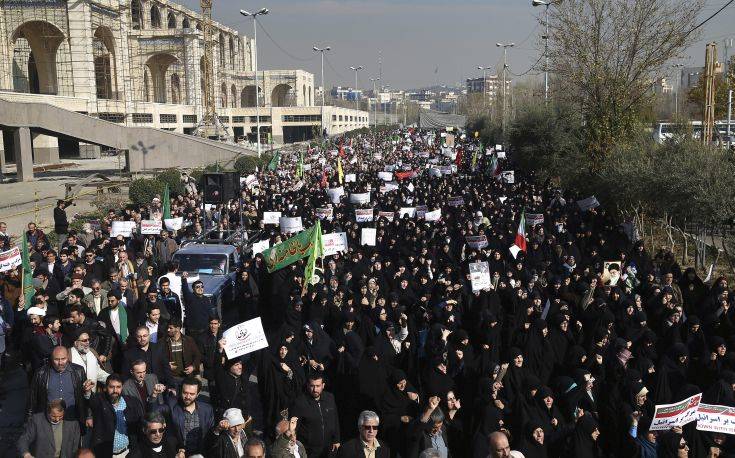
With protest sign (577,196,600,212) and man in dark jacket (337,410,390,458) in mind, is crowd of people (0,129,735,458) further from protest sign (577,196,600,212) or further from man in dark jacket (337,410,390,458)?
protest sign (577,196,600,212)

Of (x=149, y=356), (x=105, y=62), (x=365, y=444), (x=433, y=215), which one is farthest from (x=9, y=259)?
(x=105, y=62)

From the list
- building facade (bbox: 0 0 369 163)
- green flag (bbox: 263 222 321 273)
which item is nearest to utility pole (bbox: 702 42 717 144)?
green flag (bbox: 263 222 321 273)

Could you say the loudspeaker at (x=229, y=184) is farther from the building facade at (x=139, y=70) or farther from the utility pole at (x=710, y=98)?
the building facade at (x=139, y=70)

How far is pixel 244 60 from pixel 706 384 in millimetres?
104636

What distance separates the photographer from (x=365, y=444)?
5.49 metres

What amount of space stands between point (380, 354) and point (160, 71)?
248 ft

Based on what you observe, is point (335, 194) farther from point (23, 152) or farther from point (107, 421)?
point (23, 152)

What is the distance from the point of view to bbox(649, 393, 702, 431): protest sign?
236 inches

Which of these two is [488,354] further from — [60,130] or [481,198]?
[60,130]

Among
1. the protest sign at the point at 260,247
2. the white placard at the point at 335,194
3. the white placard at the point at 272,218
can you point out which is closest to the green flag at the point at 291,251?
the protest sign at the point at 260,247

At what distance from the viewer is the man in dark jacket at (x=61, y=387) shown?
250 inches

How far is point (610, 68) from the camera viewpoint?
83.3ft

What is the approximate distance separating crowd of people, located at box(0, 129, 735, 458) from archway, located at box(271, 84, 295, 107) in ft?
301

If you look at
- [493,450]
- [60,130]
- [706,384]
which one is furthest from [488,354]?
[60,130]
